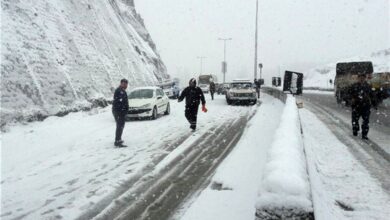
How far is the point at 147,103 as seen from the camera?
17.4 metres

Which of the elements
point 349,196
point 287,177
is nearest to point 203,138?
point 349,196

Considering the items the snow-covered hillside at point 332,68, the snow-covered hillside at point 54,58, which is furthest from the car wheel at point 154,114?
the snow-covered hillside at point 332,68

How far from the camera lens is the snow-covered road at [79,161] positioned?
5.93 metres

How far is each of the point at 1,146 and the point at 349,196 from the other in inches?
360

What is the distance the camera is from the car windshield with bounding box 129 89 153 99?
18578 millimetres

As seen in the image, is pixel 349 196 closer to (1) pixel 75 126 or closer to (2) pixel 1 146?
(2) pixel 1 146

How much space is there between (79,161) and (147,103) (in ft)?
28.3

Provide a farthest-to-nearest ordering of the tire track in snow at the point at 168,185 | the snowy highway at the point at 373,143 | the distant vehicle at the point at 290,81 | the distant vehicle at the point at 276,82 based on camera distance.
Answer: the distant vehicle at the point at 276,82 < the distant vehicle at the point at 290,81 < the snowy highway at the point at 373,143 < the tire track in snow at the point at 168,185

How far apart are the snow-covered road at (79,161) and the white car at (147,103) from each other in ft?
3.06

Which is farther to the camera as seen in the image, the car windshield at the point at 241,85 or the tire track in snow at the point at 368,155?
the car windshield at the point at 241,85

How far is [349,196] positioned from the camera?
20.0 ft

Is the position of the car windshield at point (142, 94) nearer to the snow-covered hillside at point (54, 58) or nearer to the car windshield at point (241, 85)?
the snow-covered hillside at point (54, 58)

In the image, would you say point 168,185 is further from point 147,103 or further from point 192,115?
point 147,103

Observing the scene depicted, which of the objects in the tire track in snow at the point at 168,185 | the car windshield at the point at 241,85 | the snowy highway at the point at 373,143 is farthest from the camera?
the car windshield at the point at 241,85
